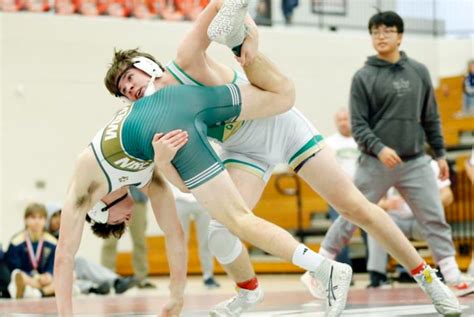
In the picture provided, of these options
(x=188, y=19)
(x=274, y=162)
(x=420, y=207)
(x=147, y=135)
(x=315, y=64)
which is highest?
(x=147, y=135)

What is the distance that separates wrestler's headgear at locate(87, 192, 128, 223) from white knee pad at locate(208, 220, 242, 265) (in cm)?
43

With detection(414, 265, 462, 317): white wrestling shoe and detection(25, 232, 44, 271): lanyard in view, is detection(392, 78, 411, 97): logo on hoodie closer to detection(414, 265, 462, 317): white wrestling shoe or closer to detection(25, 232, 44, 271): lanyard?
detection(414, 265, 462, 317): white wrestling shoe

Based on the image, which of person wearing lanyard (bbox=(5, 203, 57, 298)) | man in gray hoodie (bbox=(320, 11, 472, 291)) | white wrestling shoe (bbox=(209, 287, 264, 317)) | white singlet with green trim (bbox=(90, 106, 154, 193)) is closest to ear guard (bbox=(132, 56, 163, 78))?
white singlet with green trim (bbox=(90, 106, 154, 193))

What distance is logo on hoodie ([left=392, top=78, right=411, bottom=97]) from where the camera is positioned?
6215 mm

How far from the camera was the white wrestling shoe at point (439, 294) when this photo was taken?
4277 mm

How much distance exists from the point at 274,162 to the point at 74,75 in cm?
807

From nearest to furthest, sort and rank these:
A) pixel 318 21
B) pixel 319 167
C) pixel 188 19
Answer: pixel 319 167, pixel 188 19, pixel 318 21

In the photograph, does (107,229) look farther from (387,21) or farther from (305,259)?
(387,21)

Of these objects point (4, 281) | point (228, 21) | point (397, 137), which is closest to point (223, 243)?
point (228, 21)

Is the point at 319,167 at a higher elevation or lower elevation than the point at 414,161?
higher

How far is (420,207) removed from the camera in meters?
5.99

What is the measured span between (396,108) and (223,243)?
2162 millimetres

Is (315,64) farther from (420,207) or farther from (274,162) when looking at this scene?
(274,162)

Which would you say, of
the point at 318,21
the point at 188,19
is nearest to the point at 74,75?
the point at 188,19
